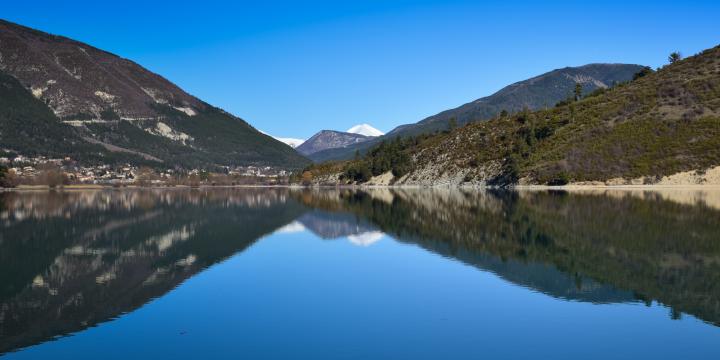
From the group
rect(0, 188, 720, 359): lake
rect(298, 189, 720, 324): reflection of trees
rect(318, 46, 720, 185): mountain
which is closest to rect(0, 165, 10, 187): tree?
rect(318, 46, 720, 185): mountain

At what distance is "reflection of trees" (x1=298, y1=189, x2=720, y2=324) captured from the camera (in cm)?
2147

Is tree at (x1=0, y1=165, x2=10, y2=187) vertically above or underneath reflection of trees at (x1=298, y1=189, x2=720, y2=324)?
above

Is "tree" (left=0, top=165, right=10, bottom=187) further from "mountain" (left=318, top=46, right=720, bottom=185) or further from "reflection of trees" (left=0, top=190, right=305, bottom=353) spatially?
"reflection of trees" (left=0, top=190, right=305, bottom=353)

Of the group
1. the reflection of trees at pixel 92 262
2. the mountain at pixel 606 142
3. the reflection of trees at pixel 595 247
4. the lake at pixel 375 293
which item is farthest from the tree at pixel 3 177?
the reflection of trees at pixel 595 247

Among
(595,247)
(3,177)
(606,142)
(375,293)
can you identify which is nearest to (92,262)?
(375,293)

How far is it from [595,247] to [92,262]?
26.1 meters

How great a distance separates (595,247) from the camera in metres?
31.5

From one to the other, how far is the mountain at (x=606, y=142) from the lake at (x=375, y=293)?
67526mm

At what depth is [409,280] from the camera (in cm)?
2498

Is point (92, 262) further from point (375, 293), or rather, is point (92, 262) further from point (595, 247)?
point (595, 247)

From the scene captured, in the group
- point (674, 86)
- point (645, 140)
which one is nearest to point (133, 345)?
point (645, 140)

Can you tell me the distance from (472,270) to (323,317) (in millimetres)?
10660

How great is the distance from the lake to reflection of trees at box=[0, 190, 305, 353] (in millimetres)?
114

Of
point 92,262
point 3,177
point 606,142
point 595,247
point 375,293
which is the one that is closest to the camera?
point 375,293
